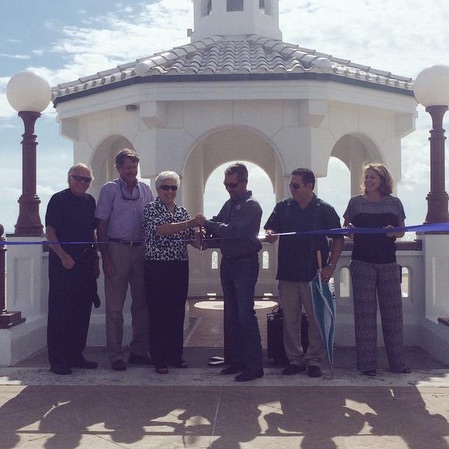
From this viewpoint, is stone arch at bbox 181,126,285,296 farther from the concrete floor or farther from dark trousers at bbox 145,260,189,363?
the concrete floor

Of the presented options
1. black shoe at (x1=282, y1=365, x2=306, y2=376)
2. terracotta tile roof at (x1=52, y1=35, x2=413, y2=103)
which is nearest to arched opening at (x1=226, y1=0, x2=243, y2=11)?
terracotta tile roof at (x1=52, y1=35, x2=413, y2=103)

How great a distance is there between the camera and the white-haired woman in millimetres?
5395

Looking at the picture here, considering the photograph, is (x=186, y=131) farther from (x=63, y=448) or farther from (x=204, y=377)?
(x=63, y=448)

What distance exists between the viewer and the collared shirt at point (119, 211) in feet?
18.2

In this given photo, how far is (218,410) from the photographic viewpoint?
4355 mm

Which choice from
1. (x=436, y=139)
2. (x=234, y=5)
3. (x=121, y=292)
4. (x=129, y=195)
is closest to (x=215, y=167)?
(x=234, y=5)

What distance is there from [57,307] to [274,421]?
2396 millimetres

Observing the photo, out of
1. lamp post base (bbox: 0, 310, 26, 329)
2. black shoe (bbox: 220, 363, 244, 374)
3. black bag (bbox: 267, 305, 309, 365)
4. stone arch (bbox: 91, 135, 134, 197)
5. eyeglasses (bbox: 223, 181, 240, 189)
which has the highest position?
stone arch (bbox: 91, 135, 134, 197)

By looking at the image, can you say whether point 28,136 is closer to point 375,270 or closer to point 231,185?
point 231,185

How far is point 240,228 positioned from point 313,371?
137 cm

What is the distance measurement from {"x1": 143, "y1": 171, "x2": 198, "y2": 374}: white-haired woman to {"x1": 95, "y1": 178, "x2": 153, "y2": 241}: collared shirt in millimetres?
199

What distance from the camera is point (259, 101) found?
7.80 metres

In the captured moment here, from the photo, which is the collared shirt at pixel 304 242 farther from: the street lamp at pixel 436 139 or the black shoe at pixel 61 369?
the black shoe at pixel 61 369

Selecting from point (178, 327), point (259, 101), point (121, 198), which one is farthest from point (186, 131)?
point (178, 327)
